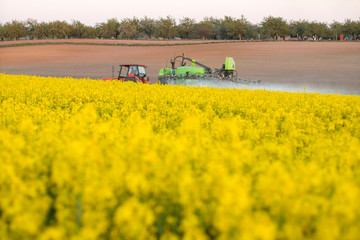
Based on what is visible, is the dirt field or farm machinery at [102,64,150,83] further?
the dirt field

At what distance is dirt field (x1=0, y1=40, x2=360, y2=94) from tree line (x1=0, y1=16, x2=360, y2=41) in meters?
18.3

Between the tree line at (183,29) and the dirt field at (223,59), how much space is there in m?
18.3

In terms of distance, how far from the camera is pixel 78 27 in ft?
292

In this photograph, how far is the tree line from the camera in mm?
76500

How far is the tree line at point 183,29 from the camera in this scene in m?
76.5

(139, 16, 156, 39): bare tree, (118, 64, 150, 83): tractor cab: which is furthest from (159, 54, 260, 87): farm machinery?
(139, 16, 156, 39): bare tree

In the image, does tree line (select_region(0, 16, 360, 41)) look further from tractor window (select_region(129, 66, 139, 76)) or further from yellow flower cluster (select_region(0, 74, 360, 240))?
yellow flower cluster (select_region(0, 74, 360, 240))

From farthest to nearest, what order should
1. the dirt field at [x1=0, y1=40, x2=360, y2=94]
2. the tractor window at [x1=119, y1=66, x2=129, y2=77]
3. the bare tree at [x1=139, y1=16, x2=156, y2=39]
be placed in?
the bare tree at [x1=139, y1=16, x2=156, y2=39] → the dirt field at [x1=0, y1=40, x2=360, y2=94] → the tractor window at [x1=119, y1=66, x2=129, y2=77]

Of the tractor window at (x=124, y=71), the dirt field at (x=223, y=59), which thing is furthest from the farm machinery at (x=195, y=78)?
the dirt field at (x=223, y=59)

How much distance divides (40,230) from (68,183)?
0.46 meters

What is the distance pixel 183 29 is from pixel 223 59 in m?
35.1

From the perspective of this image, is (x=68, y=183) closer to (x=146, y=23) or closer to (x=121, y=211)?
(x=121, y=211)

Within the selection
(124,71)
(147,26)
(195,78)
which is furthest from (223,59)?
(147,26)

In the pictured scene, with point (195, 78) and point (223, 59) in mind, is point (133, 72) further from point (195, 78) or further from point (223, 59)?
point (223, 59)
